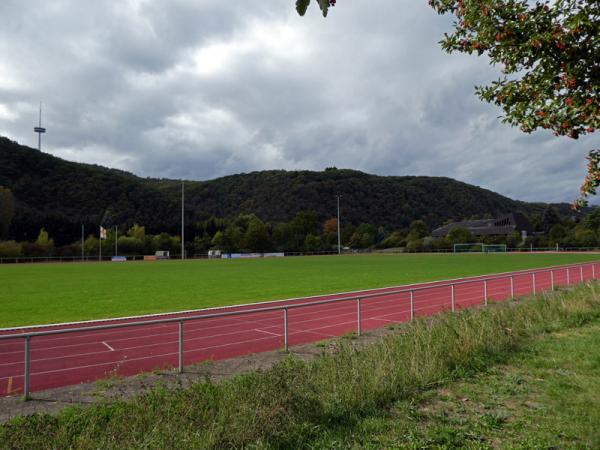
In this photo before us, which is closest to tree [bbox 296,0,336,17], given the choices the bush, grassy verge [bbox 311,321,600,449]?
grassy verge [bbox 311,321,600,449]

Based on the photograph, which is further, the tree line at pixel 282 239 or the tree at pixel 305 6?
the tree line at pixel 282 239

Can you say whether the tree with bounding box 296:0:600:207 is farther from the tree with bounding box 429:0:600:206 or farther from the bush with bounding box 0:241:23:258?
the bush with bounding box 0:241:23:258

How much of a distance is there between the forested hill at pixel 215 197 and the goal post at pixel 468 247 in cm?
6449

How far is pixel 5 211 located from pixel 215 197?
229 ft

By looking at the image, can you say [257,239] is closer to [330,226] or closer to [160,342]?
[330,226]

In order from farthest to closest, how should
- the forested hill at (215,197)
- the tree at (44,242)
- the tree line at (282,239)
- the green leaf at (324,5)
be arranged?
the forested hill at (215,197), the tree at (44,242), the tree line at (282,239), the green leaf at (324,5)

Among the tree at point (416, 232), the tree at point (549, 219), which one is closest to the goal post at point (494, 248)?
the tree at point (416, 232)

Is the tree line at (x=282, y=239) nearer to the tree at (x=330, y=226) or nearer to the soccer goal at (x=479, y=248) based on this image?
the tree at (x=330, y=226)

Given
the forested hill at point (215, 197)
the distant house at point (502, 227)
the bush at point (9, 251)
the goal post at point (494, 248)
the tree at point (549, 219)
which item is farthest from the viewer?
the tree at point (549, 219)

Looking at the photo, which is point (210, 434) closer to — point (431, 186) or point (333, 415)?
point (333, 415)

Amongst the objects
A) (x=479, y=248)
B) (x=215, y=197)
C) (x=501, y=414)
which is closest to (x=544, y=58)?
(x=501, y=414)

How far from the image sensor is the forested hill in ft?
366

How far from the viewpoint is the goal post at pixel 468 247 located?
274 feet

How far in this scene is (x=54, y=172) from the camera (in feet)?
385
